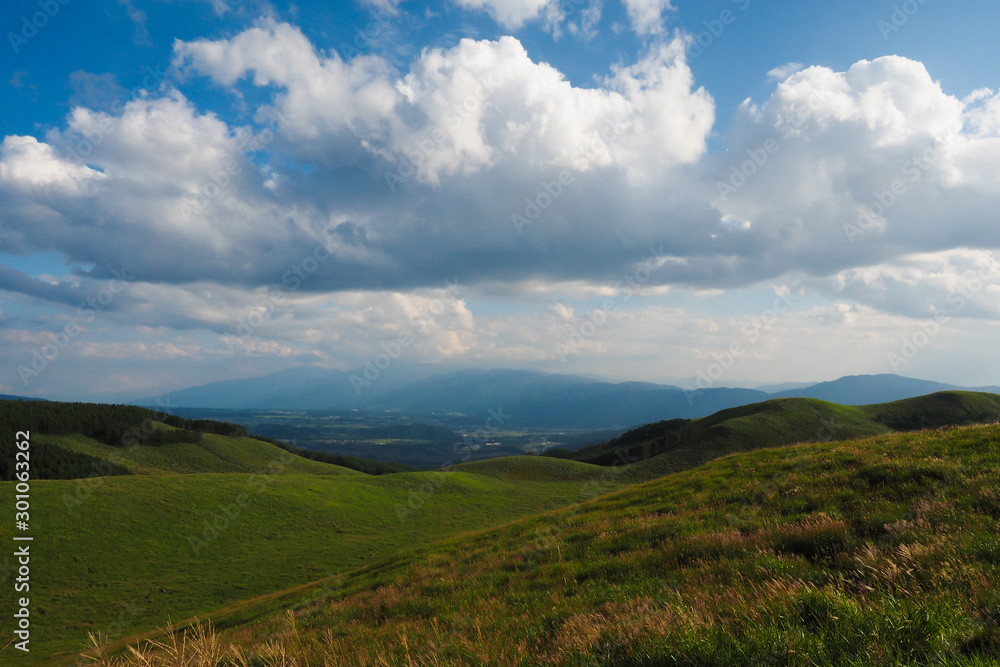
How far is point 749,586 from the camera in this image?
22.0 ft

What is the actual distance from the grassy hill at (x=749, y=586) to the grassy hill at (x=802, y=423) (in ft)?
306

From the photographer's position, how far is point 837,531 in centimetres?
829

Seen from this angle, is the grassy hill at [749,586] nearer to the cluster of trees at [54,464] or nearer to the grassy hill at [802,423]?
the grassy hill at [802,423]

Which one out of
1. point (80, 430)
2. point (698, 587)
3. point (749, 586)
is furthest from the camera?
point (80, 430)

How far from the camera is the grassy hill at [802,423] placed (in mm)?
109850

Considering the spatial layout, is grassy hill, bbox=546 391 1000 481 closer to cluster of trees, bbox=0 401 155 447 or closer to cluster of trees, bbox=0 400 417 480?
cluster of trees, bbox=0 400 417 480

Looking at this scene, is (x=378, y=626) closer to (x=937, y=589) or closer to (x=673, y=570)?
(x=673, y=570)

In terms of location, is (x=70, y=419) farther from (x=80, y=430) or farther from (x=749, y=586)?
(x=749, y=586)

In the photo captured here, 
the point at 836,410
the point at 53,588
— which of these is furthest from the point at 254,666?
the point at 836,410

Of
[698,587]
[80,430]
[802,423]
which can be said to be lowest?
[802,423]

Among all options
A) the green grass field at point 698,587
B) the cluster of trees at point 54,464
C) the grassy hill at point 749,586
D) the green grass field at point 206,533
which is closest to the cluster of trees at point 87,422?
the cluster of trees at point 54,464

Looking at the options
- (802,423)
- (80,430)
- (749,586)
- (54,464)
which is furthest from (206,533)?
(802,423)

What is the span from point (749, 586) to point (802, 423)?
143m

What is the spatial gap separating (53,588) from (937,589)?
6590 cm
